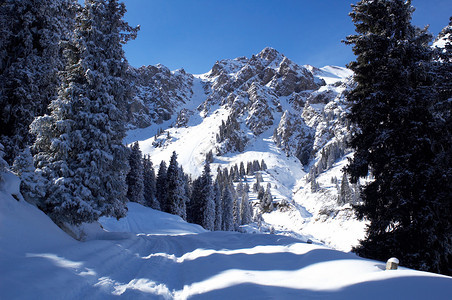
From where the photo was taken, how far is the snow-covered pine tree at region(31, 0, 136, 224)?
966 cm

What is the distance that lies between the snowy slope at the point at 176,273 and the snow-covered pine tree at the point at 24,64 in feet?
23.6

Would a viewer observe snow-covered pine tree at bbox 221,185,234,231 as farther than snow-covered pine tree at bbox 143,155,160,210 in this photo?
No

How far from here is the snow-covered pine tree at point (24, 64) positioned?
12812 mm

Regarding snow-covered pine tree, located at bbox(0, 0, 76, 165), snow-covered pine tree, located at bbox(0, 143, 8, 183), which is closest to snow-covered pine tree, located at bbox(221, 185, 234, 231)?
snow-covered pine tree, located at bbox(0, 0, 76, 165)

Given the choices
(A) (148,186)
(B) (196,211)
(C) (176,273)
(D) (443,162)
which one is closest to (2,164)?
(C) (176,273)

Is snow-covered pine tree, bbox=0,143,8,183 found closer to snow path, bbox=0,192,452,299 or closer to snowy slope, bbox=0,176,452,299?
snowy slope, bbox=0,176,452,299

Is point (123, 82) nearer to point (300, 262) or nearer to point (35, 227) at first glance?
point (35, 227)

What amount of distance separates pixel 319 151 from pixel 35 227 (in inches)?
7801

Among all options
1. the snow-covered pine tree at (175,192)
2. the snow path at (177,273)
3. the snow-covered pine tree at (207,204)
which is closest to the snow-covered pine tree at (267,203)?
the snow-covered pine tree at (207,204)

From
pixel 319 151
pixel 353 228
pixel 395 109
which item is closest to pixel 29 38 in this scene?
pixel 395 109

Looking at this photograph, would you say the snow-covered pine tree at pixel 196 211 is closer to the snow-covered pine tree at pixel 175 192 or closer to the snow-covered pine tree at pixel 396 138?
the snow-covered pine tree at pixel 175 192

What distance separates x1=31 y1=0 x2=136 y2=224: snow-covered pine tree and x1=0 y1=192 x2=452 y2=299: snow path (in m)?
1.42

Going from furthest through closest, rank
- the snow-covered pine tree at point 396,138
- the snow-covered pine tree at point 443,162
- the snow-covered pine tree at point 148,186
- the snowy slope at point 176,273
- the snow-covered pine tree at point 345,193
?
the snow-covered pine tree at point 345,193
the snow-covered pine tree at point 148,186
the snow-covered pine tree at point 396,138
the snow-covered pine tree at point 443,162
the snowy slope at point 176,273

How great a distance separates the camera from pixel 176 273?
7.05 meters
